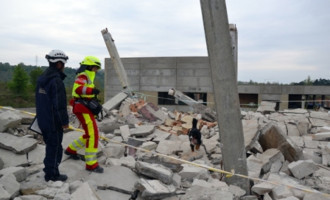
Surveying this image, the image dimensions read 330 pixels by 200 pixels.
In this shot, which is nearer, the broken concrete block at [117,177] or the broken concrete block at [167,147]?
the broken concrete block at [117,177]

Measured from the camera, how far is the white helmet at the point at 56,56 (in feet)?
12.3

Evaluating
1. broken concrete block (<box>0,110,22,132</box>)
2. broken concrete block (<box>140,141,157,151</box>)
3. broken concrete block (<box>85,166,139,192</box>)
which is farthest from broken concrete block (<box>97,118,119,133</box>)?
broken concrete block (<box>85,166,139,192</box>)

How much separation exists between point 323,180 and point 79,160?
3.95m

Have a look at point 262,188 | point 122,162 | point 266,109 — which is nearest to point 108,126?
point 122,162

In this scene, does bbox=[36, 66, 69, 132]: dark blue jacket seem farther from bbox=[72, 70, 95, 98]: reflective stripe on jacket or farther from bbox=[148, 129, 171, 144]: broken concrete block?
bbox=[148, 129, 171, 144]: broken concrete block

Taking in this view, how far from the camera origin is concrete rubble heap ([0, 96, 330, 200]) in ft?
12.0

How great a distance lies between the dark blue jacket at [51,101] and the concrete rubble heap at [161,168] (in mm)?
732

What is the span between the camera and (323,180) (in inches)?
193

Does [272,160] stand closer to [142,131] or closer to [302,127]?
[142,131]

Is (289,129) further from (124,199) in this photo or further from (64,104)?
(64,104)

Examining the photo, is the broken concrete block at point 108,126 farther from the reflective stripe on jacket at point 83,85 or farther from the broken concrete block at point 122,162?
the reflective stripe on jacket at point 83,85

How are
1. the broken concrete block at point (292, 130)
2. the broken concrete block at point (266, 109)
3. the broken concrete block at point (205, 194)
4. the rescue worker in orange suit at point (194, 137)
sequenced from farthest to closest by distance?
1. the broken concrete block at point (266, 109)
2. the broken concrete block at point (292, 130)
3. the rescue worker in orange suit at point (194, 137)
4. the broken concrete block at point (205, 194)

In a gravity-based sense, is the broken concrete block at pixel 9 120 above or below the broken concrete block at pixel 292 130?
above

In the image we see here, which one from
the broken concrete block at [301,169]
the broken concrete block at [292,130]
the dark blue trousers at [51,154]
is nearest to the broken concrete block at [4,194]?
the dark blue trousers at [51,154]
